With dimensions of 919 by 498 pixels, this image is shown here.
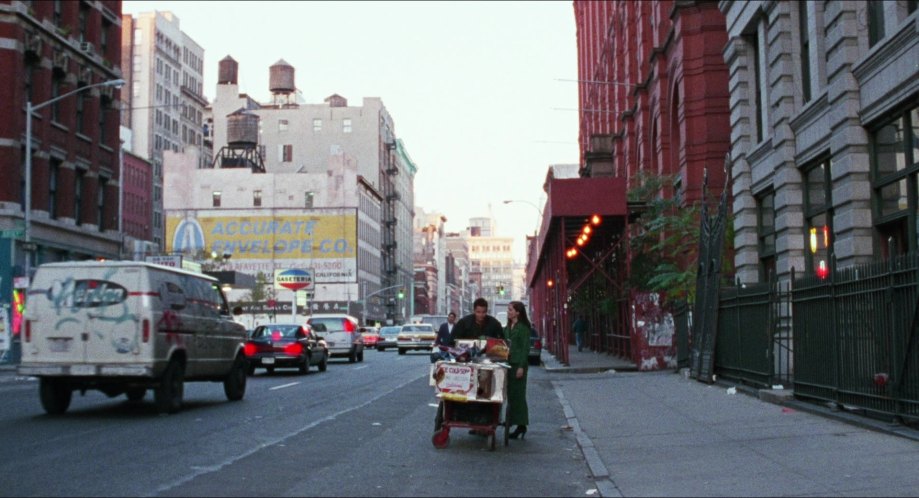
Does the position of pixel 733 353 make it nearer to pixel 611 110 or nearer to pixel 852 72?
pixel 852 72

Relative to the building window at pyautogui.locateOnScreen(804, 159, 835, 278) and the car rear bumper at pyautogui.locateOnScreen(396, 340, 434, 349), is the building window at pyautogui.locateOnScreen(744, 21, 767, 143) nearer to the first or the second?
the building window at pyautogui.locateOnScreen(804, 159, 835, 278)

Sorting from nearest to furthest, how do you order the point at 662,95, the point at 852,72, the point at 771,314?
1. the point at 771,314
2. the point at 852,72
3. the point at 662,95

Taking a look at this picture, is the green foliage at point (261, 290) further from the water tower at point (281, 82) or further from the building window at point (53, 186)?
the building window at point (53, 186)

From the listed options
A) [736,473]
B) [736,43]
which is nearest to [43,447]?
[736,473]

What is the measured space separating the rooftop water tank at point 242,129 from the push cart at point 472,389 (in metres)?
97.6

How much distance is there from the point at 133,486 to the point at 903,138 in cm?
1443

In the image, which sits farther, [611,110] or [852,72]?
[611,110]

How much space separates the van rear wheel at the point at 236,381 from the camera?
19312mm

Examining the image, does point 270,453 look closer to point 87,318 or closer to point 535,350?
point 87,318

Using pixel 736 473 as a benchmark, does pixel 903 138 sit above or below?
above

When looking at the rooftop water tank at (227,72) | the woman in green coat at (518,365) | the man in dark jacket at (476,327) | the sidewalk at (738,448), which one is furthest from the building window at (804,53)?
the rooftop water tank at (227,72)

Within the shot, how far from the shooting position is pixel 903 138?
1823 cm

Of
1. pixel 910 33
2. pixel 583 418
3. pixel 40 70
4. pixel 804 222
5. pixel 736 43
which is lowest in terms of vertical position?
pixel 583 418

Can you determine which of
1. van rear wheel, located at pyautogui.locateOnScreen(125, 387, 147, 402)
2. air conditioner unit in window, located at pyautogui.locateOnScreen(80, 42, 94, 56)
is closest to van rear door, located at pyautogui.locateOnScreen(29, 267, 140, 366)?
van rear wheel, located at pyautogui.locateOnScreen(125, 387, 147, 402)
